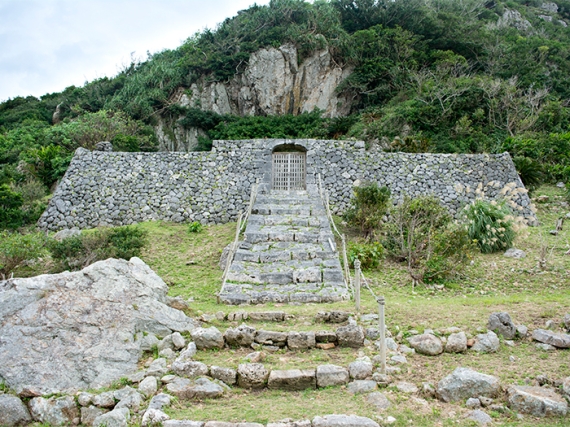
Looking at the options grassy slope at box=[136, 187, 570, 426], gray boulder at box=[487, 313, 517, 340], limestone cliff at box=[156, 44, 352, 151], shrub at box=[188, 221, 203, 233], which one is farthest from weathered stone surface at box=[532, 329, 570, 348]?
limestone cliff at box=[156, 44, 352, 151]

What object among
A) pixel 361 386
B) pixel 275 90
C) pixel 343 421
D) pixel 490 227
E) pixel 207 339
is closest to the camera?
pixel 343 421

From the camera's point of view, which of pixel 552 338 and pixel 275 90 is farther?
pixel 275 90

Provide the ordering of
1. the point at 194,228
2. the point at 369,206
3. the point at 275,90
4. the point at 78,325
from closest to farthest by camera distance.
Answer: the point at 78,325 < the point at 369,206 < the point at 194,228 < the point at 275,90

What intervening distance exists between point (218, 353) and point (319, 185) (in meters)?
9.70

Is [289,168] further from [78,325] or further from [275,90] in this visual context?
[78,325]

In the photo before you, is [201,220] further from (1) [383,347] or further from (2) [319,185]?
(1) [383,347]

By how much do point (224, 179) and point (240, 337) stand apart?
10.5 meters

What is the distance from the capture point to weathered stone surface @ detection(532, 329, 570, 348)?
17.3 ft

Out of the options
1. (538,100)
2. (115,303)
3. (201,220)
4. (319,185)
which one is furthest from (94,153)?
(538,100)

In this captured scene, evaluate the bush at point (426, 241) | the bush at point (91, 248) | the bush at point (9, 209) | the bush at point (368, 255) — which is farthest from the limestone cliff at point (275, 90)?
the bush at point (368, 255)

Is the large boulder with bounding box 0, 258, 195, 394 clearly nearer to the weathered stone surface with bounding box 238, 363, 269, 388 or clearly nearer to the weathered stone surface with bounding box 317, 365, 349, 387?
the weathered stone surface with bounding box 238, 363, 269, 388

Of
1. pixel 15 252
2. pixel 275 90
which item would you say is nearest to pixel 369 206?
pixel 15 252

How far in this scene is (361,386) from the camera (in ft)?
15.2

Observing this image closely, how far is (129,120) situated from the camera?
856 inches
